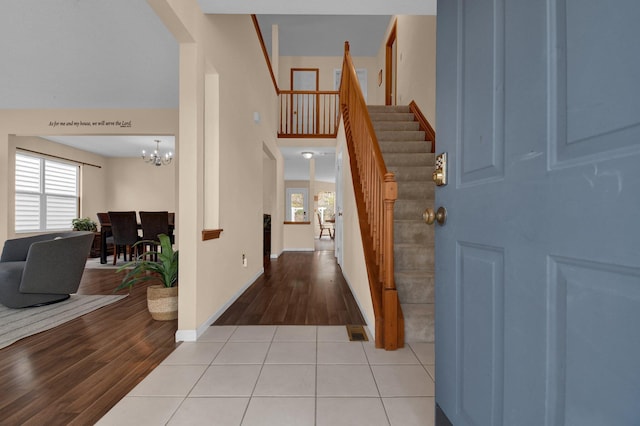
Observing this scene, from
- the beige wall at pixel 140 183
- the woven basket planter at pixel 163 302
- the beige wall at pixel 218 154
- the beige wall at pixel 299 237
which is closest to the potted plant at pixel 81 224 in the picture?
the beige wall at pixel 140 183

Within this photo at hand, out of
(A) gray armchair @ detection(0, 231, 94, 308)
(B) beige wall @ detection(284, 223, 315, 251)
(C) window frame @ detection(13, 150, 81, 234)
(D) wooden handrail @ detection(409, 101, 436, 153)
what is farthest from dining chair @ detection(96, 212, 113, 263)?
(D) wooden handrail @ detection(409, 101, 436, 153)

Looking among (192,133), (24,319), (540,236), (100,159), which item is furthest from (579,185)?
(100,159)

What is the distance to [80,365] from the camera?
1.91m

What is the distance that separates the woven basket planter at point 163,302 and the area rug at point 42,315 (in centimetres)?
84

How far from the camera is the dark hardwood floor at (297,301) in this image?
270cm

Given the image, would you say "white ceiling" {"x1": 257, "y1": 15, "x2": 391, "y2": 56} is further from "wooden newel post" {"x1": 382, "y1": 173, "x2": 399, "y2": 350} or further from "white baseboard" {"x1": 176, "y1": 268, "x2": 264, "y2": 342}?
"white baseboard" {"x1": 176, "y1": 268, "x2": 264, "y2": 342}

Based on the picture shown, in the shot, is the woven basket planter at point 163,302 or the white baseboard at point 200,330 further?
the woven basket planter at point 163,302

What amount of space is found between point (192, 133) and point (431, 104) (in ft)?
10.4

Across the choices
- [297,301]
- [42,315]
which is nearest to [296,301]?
[297,301]

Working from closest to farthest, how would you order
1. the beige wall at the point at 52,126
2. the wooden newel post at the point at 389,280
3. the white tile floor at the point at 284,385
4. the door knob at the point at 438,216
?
the door knob at the point at 438,216
the white tile floor at the point at 284,385
the wooden newel post at the point at 389,280
the beige wall at the point at 52,126

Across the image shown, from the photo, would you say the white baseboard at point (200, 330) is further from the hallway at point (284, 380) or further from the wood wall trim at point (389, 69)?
the wood wall trim at point (389, 69)

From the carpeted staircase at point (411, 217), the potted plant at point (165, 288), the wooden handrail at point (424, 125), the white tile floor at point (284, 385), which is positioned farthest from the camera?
the wooden handrail at point (424, 125)

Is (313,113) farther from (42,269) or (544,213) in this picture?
(544,213)

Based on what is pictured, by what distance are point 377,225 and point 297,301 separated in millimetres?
1368
